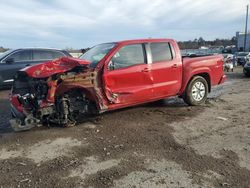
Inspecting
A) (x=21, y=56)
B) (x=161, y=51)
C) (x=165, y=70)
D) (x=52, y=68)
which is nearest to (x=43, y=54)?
(x=21, y=56)

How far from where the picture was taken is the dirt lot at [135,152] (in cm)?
429

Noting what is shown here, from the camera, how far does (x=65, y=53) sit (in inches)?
515

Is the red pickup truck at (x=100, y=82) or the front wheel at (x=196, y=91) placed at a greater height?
the red pickup truck at (x=100, y=82)

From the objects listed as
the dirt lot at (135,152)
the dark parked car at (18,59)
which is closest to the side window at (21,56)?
the dark parked car at (18,59)

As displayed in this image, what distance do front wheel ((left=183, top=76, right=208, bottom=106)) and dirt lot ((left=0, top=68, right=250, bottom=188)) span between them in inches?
33.7

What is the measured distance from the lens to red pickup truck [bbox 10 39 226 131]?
6.23 metres

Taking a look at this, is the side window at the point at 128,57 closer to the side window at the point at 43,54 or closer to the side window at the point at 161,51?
the side window at the point at 161,51

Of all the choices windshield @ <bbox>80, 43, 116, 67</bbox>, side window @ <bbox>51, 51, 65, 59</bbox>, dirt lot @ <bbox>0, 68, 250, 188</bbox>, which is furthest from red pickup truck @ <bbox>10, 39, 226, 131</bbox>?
side window @ <bbox>51, 51, 65, 59</bbox>

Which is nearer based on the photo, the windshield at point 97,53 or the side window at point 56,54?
the windshield at point 97,53

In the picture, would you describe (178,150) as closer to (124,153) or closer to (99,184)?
(124,153)

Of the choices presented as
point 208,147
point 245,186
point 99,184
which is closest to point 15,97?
point 99,184

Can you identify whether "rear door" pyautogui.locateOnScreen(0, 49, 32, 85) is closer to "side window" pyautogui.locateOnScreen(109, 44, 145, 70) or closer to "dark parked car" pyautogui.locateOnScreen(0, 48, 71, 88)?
"dark parked car" pyautogui.locateOnScreen(0, 48, 71, 88)

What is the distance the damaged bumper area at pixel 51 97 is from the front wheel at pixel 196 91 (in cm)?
296

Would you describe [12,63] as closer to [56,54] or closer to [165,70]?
[56,54]
